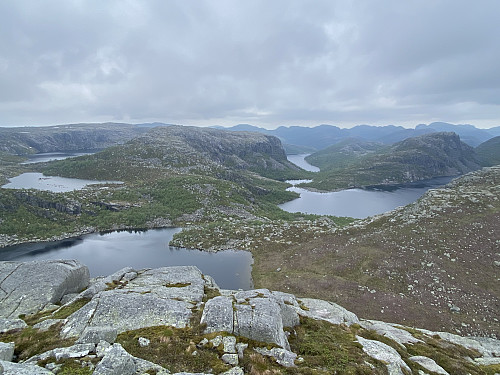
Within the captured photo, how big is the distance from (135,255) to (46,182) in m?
118

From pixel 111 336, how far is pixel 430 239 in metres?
57.9

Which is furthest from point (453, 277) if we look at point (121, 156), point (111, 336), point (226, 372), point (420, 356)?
point (121, 156)

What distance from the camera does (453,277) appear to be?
140ft

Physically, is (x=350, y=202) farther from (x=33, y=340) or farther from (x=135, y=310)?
(x=33, y=340)

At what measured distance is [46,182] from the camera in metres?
148

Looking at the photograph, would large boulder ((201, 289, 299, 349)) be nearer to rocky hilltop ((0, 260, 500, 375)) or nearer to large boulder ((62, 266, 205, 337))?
rocky hilltop ((0, 260, 500, 375))

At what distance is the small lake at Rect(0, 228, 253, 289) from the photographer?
190 ft

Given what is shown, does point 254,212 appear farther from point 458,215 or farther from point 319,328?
point 319,328

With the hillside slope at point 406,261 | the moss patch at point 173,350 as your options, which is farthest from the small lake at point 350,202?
the moss patch at point 173,350

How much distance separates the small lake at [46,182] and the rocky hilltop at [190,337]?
404 feet

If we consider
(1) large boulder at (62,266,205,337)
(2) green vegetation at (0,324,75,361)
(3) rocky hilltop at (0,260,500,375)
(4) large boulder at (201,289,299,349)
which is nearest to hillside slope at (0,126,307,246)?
(3) rocky hilltop at (0,260,500,375)

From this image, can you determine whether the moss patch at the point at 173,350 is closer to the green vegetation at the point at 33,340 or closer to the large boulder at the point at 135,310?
the large boulder at the point at 135,310

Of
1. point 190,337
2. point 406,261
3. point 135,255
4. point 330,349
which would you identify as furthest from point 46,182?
point 330,349

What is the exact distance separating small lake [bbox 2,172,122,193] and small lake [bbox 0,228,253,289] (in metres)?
66.4
